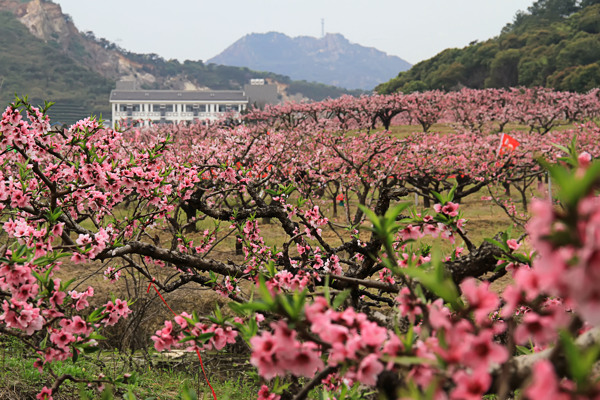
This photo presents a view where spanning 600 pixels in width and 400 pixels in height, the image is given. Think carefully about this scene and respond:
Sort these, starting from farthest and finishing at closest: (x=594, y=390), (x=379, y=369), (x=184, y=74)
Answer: (x=184, y=74) < (x=379, y=369) < (x=594, y=390)

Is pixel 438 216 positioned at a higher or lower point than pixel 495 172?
higher

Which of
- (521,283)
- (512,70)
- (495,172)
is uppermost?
(512,70)

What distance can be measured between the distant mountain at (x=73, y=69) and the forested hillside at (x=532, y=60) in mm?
53048

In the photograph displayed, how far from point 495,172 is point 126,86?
94022mm

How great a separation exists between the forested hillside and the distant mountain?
53.0 m

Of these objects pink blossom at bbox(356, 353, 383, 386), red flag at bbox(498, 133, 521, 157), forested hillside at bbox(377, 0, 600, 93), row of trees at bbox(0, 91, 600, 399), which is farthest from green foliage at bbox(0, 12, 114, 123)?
pink blossom at bbox(356, 353, 383, 386)

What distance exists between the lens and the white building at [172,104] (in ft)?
279

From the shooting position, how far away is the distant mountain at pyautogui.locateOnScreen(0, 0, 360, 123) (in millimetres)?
83250

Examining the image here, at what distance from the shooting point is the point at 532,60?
48.0 meters

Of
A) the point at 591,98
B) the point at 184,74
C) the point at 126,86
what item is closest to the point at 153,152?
the point at 591,98

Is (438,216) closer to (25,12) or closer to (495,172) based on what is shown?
(495,172)

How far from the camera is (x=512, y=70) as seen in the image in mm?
51750

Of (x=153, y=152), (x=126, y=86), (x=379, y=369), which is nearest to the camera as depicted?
(x=379, y=369)

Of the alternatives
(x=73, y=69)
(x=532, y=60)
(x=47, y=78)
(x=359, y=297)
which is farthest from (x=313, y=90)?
(x=359, y=297)
